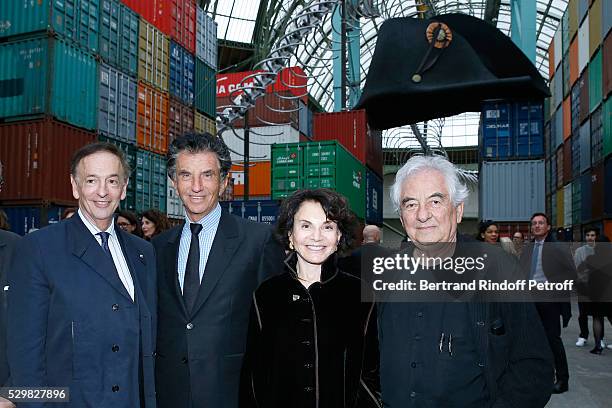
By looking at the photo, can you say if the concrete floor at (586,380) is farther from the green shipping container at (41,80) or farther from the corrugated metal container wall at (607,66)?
the green shipping container at (41,80)

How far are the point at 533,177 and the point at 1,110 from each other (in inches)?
625

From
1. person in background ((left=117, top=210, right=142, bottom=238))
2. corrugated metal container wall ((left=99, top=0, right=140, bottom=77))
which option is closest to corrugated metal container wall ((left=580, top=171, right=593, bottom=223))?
corrugated metal container wall ((left=99, top=0, right=140, bottom=77))

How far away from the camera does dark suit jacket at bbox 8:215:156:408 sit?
2537mm

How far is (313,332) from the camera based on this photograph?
2629 mm

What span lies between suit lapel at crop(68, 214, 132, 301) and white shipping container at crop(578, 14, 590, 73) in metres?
25.3

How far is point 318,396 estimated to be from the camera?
257cm

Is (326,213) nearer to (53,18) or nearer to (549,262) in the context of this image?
(549,262)

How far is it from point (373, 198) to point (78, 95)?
1323cm

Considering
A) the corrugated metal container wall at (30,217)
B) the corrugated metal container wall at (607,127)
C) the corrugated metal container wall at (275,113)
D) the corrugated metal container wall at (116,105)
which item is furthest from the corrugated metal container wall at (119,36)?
the corrugated metal container wall at (607,127)

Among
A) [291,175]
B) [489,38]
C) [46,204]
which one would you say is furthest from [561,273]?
[291,175]

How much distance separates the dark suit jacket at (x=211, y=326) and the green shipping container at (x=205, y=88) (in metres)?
17.0

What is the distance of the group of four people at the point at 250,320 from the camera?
2.35m

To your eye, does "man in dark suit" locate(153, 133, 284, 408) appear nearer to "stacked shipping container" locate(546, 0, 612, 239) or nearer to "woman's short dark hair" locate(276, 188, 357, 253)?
"woman's short dark hair" locate(276, 188, 357, 253)

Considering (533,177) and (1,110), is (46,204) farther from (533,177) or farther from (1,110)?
(533,177)
